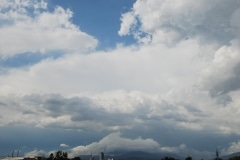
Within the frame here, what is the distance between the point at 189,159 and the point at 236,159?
27701 millimetres

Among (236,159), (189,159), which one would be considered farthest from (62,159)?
(236,159)

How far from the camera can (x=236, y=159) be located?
627 feet

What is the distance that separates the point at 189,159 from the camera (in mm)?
188625

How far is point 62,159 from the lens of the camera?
187 meters

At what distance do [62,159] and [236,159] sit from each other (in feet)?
326

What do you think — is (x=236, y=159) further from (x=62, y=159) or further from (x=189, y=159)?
(x=62, y=159)

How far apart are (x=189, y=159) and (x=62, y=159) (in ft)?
236
